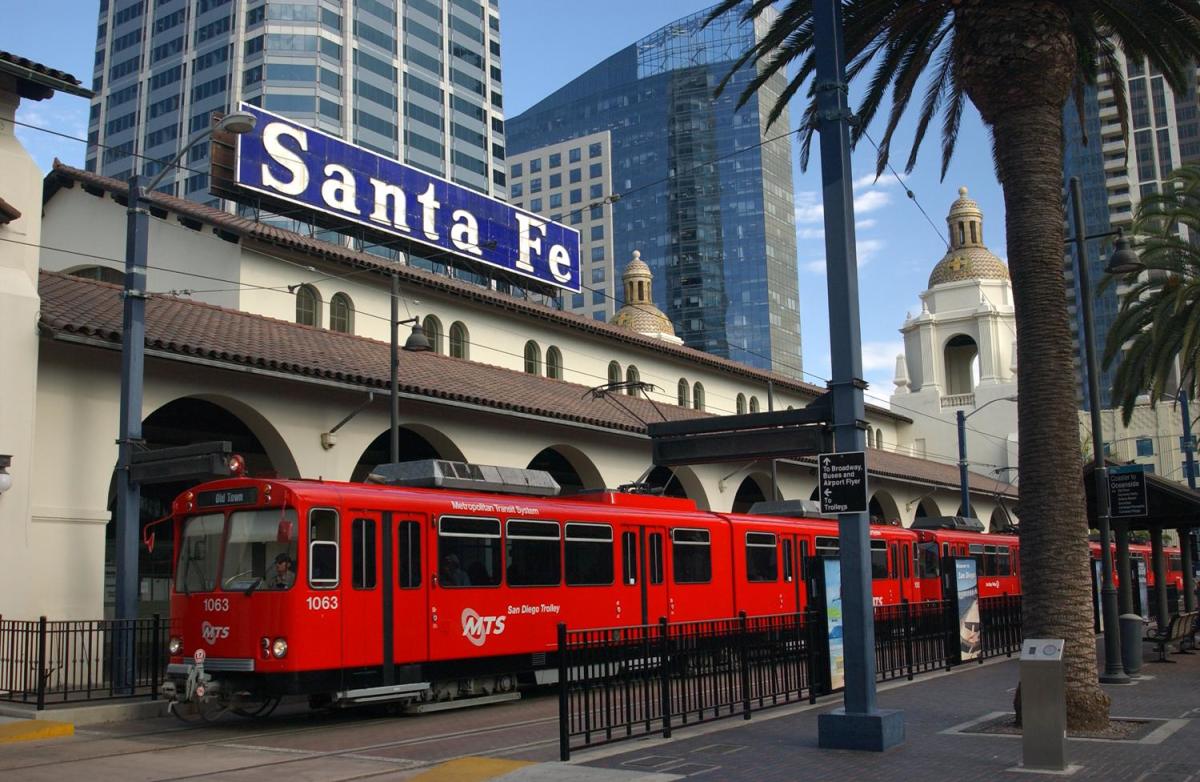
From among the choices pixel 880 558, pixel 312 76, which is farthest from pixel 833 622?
pixel 312 76

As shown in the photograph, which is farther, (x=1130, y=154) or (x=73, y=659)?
(x=1130, y=154)

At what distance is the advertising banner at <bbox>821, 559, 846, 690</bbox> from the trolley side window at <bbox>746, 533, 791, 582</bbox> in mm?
7168

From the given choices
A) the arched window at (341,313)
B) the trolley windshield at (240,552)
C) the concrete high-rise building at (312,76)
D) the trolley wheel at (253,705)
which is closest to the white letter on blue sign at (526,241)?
the arched window at (341,313)

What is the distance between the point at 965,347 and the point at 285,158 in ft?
180

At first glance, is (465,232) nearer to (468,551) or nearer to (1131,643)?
(468,551)

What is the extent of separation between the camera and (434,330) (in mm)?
34562

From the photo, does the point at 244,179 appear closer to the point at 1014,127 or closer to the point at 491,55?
the point at 1014,127

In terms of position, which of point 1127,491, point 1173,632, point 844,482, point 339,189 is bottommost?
point 1173,632

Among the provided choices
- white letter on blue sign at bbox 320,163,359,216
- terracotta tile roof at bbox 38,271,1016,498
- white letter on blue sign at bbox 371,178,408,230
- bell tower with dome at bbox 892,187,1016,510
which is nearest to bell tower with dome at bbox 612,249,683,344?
bell tower with dome at bbox 892,187,1016,510

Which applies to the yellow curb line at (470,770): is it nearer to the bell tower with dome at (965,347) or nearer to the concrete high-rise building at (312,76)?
the bell tower with dome at (965,347)

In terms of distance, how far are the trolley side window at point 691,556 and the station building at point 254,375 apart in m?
5.85

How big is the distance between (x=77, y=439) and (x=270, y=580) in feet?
20.1

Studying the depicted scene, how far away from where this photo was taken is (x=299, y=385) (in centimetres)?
2348

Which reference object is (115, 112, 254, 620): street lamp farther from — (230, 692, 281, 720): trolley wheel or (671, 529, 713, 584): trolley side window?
(671, 529, 713, 584): trolley side window
